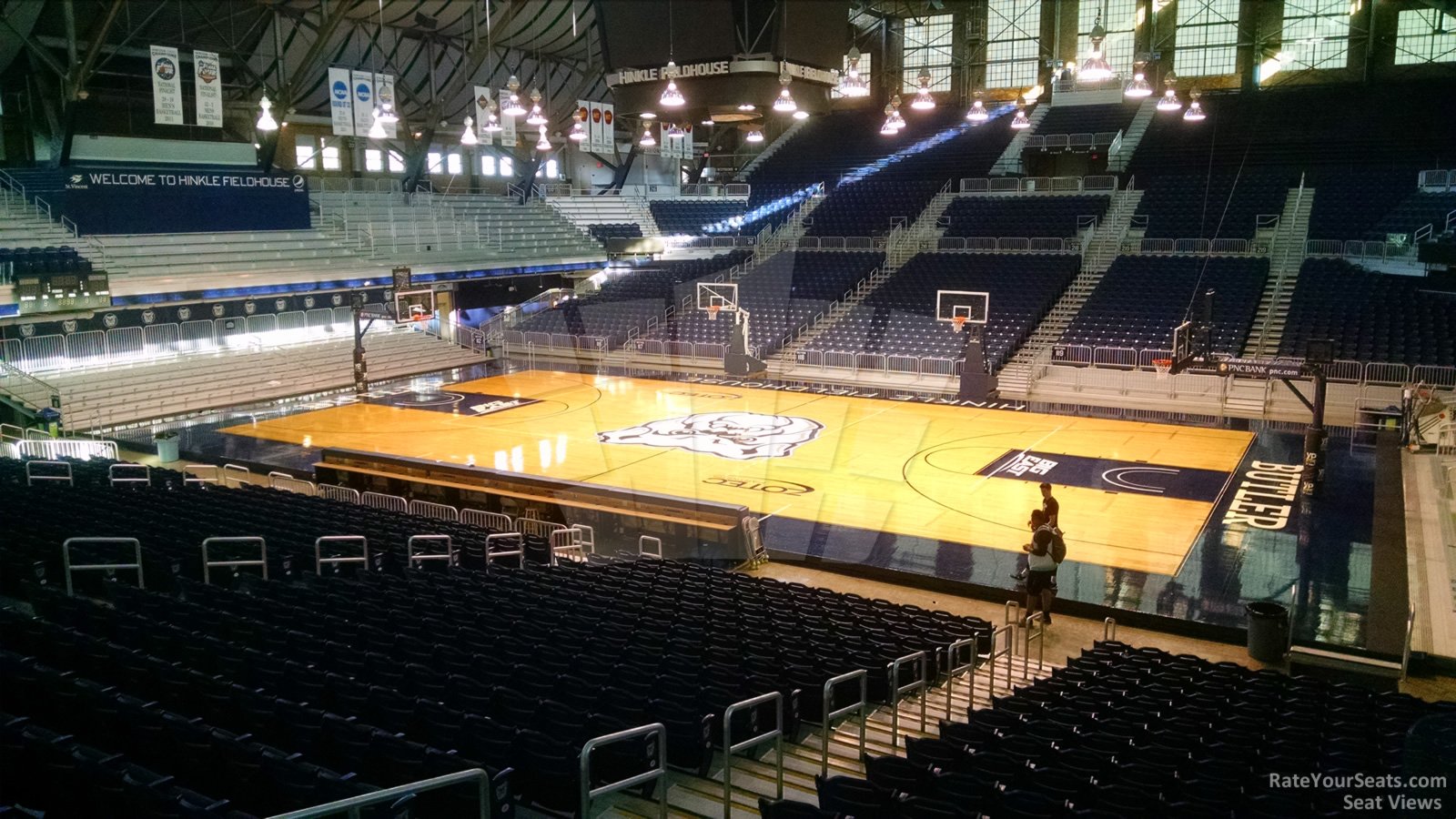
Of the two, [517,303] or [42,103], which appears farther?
[517,303]

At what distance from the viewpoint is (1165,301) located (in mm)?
31812

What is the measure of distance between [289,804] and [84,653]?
9.13ft

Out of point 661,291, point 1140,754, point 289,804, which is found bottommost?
point 1140,754

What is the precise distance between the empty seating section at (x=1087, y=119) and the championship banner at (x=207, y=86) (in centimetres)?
3114

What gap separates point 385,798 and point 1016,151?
44.9m

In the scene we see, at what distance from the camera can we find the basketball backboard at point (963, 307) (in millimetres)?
30438

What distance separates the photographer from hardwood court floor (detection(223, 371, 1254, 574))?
18359mm

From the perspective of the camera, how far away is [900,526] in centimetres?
1798

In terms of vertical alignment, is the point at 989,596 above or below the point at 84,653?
below

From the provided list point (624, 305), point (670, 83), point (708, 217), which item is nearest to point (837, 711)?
point (670, 83)

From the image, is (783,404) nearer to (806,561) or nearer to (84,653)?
(806,561)

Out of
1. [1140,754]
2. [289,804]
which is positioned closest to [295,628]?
[289,804]

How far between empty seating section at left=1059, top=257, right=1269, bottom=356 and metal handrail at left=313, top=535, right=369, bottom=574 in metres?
23.8

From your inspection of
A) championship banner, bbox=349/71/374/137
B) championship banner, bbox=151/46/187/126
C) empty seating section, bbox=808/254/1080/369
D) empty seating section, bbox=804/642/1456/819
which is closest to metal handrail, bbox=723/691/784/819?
empty seating section, bbox=804/642/1456/819
